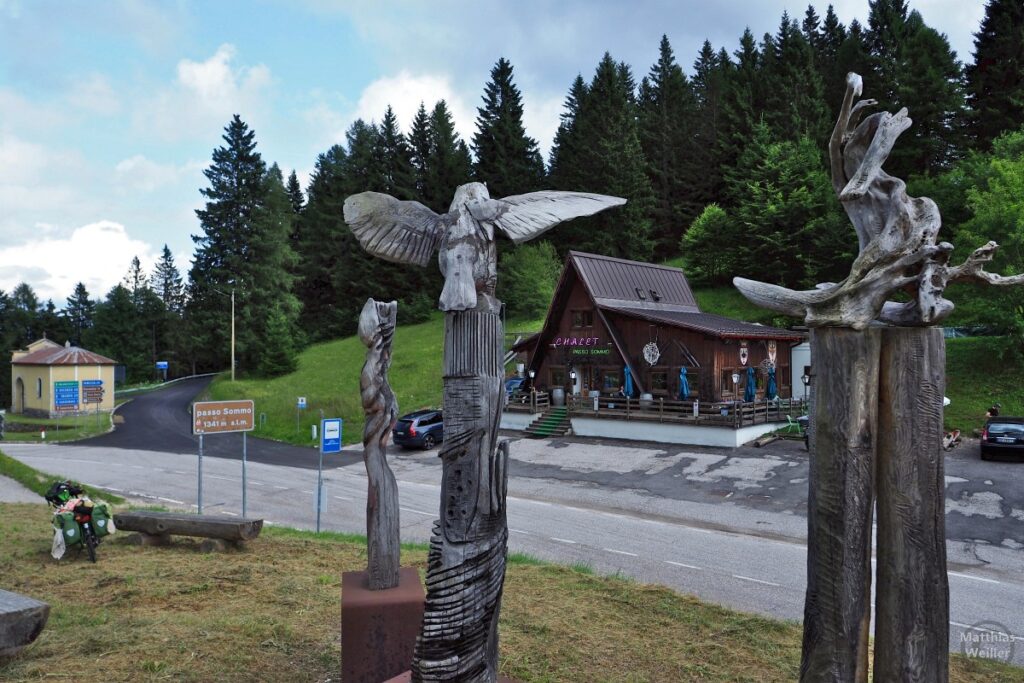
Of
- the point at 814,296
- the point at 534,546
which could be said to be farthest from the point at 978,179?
the point at 814,296

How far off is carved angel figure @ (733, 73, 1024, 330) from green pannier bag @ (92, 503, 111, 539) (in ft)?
34.3

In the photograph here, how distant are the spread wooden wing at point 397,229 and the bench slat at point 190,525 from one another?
779 cm

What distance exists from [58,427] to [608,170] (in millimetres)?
39433

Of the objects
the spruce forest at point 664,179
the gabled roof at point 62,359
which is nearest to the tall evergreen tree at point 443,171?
the spruce forest at point 664,179

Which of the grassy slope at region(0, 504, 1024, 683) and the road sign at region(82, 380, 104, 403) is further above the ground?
the road sign at region(82, 380, 104, 403)

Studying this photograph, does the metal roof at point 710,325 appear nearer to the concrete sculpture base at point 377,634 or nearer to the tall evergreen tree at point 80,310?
the concrete sculpture base at point 377,634

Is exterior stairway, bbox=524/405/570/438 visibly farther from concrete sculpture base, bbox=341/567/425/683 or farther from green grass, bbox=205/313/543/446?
concrete sculpture base, bbox=341/567/425/683

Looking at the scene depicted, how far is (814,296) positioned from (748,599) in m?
7.19

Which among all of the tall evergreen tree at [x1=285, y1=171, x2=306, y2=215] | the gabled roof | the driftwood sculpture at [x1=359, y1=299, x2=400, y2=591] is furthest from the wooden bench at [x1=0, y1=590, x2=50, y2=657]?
the tall evergreen tree at [x1=285, y1=171, x2=306, y2=215]

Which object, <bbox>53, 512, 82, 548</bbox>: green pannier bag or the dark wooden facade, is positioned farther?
the dark wooden facade

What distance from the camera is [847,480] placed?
3.81m

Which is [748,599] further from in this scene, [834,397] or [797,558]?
[834,397]

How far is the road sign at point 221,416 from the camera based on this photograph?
13883 mm

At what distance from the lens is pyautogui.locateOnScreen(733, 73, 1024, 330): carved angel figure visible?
3928 millimetres
